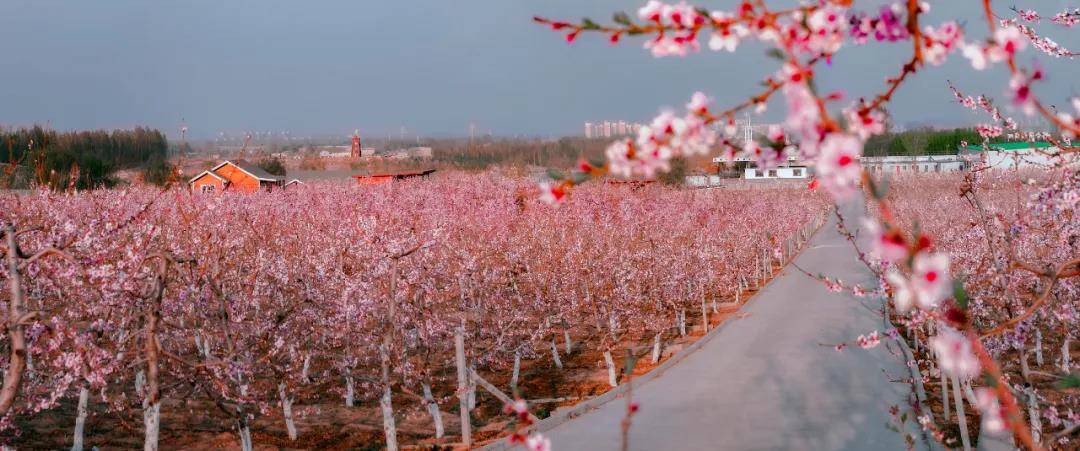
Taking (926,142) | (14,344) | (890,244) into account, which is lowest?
(14,344)

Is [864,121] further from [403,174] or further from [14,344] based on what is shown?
[403,174]

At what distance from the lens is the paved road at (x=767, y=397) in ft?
39.3

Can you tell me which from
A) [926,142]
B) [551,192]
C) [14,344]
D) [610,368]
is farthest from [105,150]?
[926,142]

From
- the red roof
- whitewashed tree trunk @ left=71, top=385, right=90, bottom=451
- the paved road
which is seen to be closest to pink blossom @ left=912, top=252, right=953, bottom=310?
the paved road

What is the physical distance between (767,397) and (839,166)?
13.6 metres

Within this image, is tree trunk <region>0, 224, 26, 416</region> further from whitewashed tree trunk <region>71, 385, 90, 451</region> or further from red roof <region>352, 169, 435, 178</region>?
red roof <region>352, 169, 435, 178</region>

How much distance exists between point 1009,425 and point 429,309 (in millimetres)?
14415

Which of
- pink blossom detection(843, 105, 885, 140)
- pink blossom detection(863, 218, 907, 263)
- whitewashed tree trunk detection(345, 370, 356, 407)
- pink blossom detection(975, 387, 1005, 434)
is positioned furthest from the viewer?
whitewashed tree trunk detection(345, 370, 356, 407)

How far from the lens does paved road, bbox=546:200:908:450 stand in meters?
12.0

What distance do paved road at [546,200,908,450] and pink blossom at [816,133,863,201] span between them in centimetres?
1062

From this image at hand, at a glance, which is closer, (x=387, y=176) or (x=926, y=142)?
(x=387, y=176)

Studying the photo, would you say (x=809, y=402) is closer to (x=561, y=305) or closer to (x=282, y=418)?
(x=561, y=305)

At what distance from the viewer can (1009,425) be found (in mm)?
1914

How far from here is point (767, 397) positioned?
568 inches
